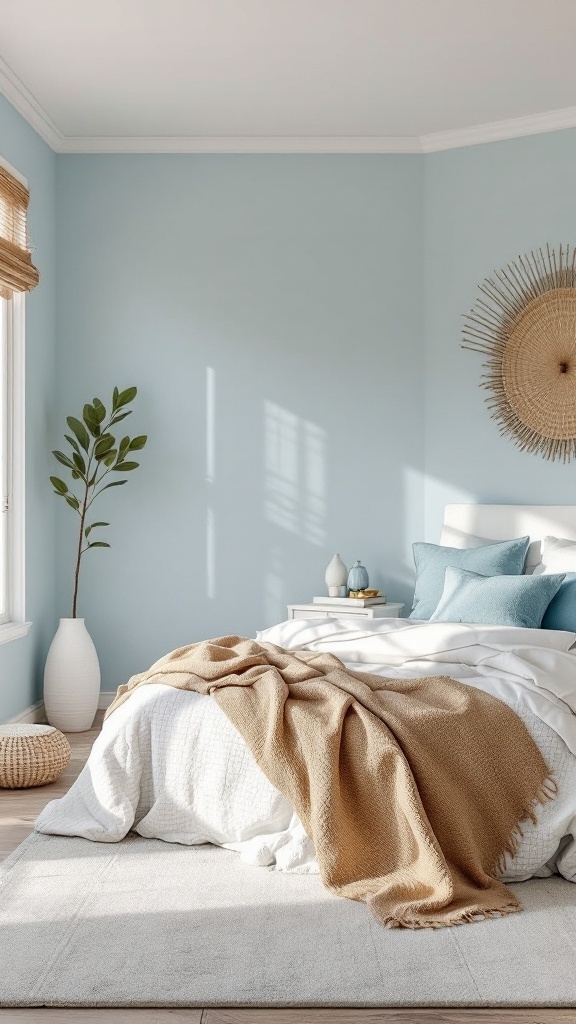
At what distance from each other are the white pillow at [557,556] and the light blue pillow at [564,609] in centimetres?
23

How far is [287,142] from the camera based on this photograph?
5723mm

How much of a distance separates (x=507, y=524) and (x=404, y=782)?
2.44 meters

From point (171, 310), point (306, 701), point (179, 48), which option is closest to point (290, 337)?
point (171, 310)

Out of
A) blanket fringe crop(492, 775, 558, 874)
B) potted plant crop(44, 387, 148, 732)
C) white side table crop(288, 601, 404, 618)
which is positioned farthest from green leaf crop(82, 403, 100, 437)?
blanket fringe crop(492, 775, 558, 874)

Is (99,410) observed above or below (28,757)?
above

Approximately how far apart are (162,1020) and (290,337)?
4.06 meters

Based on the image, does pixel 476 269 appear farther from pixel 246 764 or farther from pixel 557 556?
pixel 246 764

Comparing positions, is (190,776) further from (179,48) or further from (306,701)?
(179,48)

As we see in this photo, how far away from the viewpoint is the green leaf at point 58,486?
5496 millimetres

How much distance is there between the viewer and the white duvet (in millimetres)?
3191

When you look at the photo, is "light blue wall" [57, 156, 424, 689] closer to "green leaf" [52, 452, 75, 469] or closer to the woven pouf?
"green leaf" [52, 452, 75, 469]

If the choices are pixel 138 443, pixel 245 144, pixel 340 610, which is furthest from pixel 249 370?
pixel 340 610

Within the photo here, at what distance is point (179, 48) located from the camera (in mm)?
4594

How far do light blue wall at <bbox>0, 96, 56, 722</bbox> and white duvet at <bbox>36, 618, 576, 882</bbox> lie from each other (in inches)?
66.9
